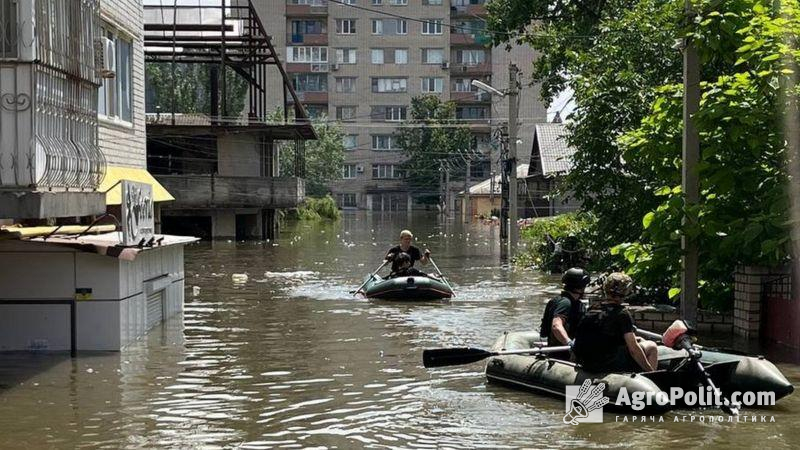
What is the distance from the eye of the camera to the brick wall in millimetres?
19109

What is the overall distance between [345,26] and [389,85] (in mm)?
6480

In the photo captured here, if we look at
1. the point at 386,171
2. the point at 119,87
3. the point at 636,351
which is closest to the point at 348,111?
the point at 386,171

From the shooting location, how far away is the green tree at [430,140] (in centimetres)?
9119

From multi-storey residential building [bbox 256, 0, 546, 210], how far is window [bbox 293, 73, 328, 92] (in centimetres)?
9

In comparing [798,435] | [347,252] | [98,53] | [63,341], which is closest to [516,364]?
[798,435]

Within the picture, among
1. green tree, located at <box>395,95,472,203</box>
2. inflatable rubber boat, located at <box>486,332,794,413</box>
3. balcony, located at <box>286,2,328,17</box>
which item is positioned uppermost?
balcony, located at <box>286,2,328,17</box>

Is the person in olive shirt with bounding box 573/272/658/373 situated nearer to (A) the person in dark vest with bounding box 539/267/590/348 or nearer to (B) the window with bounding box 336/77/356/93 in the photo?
(A) the person in dark vest with bounding box 539/267/590/348

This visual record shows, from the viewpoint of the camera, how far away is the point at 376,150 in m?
101

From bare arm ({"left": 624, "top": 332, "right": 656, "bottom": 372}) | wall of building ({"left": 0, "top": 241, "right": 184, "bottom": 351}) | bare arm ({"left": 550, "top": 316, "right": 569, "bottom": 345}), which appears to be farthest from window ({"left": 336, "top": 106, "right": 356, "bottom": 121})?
bare arm ({"left": 624, "top": 332, "right": 656, "bottom": 372})

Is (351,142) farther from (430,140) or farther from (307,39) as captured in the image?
(307,39)

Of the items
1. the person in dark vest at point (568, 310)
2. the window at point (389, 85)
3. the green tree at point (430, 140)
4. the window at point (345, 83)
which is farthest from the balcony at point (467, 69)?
the person in dark vest at point (568, 310)

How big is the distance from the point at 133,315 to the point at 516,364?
226 inches

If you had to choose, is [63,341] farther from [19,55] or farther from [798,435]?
[798,435]

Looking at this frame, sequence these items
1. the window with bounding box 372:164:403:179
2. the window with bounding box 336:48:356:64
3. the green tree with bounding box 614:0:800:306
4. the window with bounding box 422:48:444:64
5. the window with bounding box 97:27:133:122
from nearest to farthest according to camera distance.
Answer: the green tree with bounding box 614:0:800:306, the window with bounding box 97:27:133:122, the window with bounding box 336:48:356:64, the window with bounding box 422:48:444:64, the window with bounding box 372:164:403:179
